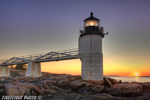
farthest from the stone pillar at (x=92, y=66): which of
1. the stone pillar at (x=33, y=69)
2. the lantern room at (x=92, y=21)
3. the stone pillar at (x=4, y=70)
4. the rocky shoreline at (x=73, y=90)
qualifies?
the stone pillar at (x=4, y=70)

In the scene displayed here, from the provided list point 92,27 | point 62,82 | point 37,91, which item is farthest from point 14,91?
point 92,27

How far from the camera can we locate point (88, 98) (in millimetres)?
9773

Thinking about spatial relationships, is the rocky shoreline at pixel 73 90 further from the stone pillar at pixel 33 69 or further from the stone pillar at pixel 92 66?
the stone pillar at pixel 33 69

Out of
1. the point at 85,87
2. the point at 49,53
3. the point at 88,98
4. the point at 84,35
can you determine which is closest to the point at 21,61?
the point at 49,53

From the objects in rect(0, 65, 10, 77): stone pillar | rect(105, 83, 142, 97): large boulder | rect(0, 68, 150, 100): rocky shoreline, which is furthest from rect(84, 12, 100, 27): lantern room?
rect(0, 65, 10, 77): stone pillar

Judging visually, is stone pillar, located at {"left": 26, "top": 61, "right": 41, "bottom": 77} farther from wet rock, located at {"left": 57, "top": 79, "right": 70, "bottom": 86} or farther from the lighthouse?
the lighthouse

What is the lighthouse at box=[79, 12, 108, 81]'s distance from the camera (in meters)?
16.5

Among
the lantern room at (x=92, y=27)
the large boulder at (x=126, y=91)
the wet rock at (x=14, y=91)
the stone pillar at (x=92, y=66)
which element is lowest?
the large boulder at (x=126, y=91)

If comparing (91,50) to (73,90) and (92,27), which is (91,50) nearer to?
(92,27)

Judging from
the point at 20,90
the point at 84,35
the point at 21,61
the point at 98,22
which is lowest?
the point at 20,90

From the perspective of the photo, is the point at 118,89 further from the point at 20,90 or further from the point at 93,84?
the point at 20,90

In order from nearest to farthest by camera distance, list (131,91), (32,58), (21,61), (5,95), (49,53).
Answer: (5,95) < (131,91) < (49,53) < (32,58) < (21,61)

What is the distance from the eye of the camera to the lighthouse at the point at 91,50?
16516 mm

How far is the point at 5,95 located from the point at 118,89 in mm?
9880
